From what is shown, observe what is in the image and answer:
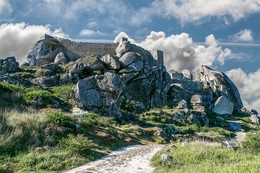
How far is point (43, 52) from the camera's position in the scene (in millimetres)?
33938

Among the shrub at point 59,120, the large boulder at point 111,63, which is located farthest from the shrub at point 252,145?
the large boulder at point 111,63

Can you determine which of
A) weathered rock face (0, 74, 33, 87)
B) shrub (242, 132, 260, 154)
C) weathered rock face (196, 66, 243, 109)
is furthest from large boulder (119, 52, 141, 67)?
shrub (242, 132, 260, 154)

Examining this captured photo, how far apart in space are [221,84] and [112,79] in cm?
3320

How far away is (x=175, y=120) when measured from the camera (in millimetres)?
27609

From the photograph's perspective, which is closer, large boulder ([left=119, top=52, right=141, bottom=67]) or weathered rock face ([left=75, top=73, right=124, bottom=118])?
weathered rock face ([left=75, top=73, right=124, bottom=118])

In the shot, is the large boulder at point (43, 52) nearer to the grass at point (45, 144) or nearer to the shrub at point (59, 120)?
the grass at point (45, 144)

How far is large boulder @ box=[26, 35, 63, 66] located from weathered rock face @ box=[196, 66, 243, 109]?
29.0 metres

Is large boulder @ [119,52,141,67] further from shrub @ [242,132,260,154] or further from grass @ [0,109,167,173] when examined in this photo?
shrub @ [242,132,260,154]

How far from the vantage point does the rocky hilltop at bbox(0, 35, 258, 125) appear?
2141 cm

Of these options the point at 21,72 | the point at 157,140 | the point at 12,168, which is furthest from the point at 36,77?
the point at 12,168

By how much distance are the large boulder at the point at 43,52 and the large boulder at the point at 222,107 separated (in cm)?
2647

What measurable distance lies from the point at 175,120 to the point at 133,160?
18395 millimetres

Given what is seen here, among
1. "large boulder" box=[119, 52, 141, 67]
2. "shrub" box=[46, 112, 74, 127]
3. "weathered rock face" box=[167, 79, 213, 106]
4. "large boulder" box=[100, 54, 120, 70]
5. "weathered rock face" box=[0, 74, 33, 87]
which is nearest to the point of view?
"shrub" box=[46, 112, 74, 127]

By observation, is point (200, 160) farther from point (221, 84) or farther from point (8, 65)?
point (221, 84)
